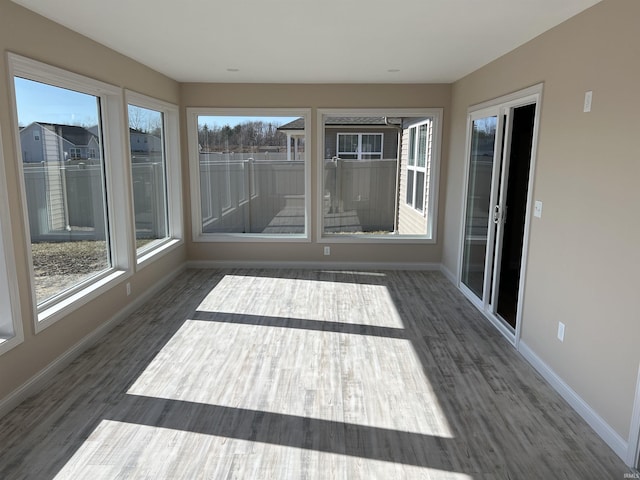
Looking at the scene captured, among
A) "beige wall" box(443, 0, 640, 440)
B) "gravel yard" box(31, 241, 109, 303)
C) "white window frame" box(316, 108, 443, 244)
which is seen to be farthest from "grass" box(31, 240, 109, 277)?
"beige wall" box(443, 0, 640, 440)

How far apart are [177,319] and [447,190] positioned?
155 inches

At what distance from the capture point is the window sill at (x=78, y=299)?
3.16m

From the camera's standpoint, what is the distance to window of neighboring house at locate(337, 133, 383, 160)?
6.27 metres

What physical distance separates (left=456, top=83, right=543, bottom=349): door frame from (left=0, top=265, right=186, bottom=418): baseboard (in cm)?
372

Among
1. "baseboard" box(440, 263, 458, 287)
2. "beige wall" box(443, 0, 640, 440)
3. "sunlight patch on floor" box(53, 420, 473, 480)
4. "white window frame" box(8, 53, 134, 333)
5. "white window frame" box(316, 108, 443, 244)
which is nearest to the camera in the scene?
"sunlight patch on floor" box(53, 420, 473, 480)

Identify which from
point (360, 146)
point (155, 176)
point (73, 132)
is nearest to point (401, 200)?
point (360, 146)

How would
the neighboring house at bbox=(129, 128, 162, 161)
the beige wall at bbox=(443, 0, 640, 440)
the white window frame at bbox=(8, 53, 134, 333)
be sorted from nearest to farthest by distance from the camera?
1. the beige wall at bbox=(443, 0, 640, 440)
2. the white window frame at bbox=(8, 53, 134, 333)
3. the neighboring house at bbox=(129, 128, 162, 161)

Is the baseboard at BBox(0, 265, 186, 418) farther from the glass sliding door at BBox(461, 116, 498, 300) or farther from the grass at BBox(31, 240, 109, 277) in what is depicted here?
the glass sliding door at BBox(461, 116, 498, 300)

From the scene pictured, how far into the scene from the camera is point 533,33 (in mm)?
3418

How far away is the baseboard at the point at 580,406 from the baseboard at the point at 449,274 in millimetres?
1967

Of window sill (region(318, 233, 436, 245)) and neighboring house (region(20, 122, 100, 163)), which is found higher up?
neighboring house (region(20, 122, 100, 163))

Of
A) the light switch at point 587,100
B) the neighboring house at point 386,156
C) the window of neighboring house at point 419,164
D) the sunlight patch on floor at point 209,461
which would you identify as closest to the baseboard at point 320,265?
the neighboring house at point 386,156

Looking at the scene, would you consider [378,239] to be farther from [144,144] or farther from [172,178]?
[144,144]

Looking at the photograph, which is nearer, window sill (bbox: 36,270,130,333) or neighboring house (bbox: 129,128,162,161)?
window sill (bbox: 36,270,130,333)
